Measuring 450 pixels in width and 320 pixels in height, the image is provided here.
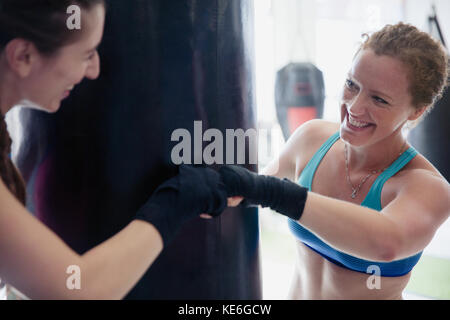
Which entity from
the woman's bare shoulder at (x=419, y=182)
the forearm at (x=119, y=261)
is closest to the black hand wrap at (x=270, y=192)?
the forearm at (x=119, y=261)

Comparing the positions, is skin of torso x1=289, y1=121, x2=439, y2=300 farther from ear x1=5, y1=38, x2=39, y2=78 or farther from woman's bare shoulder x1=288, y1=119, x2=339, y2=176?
ear x1=5, y1=38, x2=39, y2=78

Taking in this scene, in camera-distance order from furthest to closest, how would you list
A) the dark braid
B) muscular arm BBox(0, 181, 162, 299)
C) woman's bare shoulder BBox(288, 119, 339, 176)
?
woman's bare shoulder BBox(288, 119, 339, 176), the dark braid, muscular arm BBox(0, 181, 162, 299)

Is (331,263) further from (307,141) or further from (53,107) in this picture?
(53,107)

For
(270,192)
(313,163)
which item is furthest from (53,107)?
(313,163)

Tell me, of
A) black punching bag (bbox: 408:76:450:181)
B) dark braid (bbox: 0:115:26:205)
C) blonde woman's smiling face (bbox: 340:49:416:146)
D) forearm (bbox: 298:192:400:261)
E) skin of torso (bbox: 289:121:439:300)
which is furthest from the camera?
black punching bag (bbox: 408:76:450:181)

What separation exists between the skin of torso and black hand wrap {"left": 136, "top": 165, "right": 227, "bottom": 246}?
476 mm

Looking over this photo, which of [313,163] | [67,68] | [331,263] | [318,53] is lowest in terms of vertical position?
[331,263]

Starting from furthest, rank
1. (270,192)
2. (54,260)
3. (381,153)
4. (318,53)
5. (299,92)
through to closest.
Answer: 1. (318,53)
2. (299,92)
3. (381,153)
4. (270,192)
5. (54,260)

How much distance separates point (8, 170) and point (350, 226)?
0.67m

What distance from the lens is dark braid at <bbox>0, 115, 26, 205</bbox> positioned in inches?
27.1

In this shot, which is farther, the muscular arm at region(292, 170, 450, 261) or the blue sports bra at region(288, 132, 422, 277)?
the blue sports bra at region(288, 132, 422, 277)

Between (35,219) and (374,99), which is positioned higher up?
(374,99)

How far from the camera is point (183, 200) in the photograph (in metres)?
0.70

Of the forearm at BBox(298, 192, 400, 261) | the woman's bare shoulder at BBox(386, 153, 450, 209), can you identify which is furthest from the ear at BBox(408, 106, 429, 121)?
the forearm at BBox(298, 192, 400, 261)
